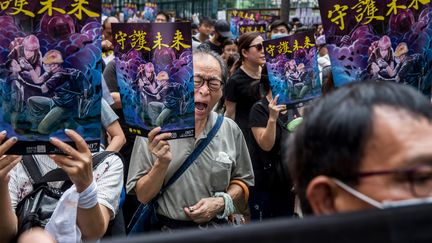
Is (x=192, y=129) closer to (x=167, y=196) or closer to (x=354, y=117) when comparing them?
(x=167, y=196)

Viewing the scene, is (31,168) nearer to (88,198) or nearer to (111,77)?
(88,198)

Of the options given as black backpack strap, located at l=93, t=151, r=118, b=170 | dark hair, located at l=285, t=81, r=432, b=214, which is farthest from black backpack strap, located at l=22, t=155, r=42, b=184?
dark hair, located at l=285, t=81, r=432, b=214

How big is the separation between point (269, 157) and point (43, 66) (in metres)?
2.34

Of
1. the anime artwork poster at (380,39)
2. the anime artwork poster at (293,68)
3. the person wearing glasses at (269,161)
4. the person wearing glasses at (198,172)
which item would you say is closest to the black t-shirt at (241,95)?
the person wearing glasses at (269,161)

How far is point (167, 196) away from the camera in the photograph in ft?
10.0

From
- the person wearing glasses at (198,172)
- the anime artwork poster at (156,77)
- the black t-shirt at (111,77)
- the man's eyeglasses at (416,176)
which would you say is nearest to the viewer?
the man's eyeglasses at (416,176)

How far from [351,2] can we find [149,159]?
1.23 metres

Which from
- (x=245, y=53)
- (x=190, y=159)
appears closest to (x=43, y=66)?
(x=190, y=159)

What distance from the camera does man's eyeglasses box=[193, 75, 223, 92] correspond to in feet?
10.5

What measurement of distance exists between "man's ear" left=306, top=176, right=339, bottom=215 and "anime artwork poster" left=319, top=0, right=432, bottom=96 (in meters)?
1.65

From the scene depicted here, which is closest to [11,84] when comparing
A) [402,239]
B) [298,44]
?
[402,239]

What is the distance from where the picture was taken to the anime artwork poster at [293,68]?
4023mm

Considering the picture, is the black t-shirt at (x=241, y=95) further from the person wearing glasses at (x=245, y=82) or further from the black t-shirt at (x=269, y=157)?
the black t-shirt at (x=269, y=157)

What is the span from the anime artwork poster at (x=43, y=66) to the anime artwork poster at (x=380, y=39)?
4.13 ft
